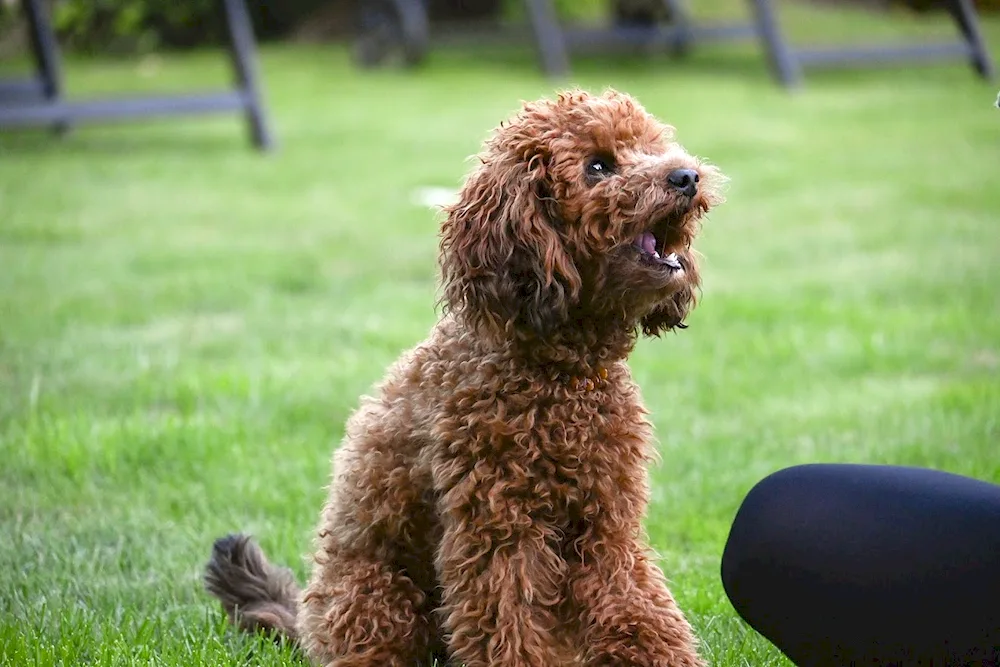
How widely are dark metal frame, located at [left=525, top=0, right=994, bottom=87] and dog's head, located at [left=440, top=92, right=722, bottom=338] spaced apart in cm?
1112

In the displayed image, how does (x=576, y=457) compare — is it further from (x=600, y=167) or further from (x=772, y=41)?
(x=772, y=41)

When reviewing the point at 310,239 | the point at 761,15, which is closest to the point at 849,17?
the point at 761,15

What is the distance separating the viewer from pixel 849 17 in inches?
787

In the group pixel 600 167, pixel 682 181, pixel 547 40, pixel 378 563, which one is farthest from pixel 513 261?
pixel 547 40

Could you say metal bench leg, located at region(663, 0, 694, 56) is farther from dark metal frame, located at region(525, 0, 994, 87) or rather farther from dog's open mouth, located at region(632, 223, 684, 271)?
dog's open mouth, located at region(632, 223, 684, 271)

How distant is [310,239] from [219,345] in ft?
7.87

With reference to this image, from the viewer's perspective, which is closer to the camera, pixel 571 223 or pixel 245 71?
pixel 571 223

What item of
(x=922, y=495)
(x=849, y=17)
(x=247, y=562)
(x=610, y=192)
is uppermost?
(x=610, y=192)

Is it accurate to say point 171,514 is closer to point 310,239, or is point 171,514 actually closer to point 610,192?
point 610,192

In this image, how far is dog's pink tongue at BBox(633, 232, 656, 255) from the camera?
300 centimetres

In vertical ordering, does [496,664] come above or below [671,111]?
above

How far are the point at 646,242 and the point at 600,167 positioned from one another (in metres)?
0.20

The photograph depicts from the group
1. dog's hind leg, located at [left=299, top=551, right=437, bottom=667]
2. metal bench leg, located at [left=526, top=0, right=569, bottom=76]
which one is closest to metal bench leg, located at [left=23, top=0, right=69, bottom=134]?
metal bench leg, located at [left=526, top=0, right=569, bottom=76]

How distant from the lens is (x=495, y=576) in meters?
2.91
